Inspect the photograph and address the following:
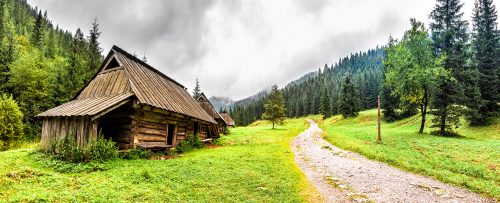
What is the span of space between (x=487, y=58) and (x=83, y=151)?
51.2m

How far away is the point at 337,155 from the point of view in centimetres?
1866

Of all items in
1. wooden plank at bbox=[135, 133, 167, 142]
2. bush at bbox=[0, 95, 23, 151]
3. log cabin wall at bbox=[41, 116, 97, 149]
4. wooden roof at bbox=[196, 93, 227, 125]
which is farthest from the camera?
wooden roof at bbox=[196, 93, 227, 125]

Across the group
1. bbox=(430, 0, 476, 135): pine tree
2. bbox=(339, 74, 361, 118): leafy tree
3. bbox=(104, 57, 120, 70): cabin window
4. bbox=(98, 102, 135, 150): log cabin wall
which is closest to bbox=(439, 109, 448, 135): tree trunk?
bbox=(430, 0, 476, 135): pine tree

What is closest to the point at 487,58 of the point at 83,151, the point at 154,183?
the point at 154,183

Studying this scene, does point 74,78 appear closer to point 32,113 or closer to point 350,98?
point 32,113

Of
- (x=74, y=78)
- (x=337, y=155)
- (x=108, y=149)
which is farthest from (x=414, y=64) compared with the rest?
(x=74, y=78)

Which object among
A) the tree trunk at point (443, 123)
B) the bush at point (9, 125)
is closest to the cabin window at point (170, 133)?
the bush at point (9, 125)

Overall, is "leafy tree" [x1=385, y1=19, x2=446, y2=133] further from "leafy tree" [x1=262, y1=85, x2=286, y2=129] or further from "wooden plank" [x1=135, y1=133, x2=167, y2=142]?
"wooden plank" [x1=135, y1=133, x2=167, y2=142]

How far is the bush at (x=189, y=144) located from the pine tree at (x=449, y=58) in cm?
2825

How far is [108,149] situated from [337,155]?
15.2 m

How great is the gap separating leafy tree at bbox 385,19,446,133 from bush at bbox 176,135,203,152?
84.1 feet

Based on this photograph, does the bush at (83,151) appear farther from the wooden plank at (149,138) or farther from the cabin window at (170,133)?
the cabin window at (170,133)

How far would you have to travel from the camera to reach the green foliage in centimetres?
1422

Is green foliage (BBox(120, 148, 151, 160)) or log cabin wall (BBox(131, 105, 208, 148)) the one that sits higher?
log cabin wall (BBox(131, 105, 208, 148))
